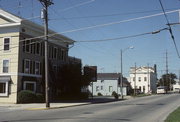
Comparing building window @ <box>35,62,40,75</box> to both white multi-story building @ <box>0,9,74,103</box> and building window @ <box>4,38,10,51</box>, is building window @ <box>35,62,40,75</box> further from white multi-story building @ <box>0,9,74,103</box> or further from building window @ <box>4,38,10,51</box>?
building window @ <box>4,38,10,51</box>

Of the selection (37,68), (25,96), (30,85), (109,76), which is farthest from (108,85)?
(25,96)

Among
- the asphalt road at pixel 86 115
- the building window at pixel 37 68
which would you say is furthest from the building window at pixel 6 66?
the asphalt road at pixel 86 115

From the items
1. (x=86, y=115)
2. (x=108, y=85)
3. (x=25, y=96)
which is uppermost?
(x=108, y=85)

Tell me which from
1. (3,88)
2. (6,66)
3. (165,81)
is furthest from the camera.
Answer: (165,81)

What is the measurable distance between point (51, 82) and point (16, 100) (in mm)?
7608

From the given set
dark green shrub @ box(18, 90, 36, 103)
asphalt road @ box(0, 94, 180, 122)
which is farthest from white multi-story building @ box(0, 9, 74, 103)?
asphalt road @ box(0, 94, 180, 122)

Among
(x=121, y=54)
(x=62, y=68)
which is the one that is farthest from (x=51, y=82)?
(x=121, y=54)

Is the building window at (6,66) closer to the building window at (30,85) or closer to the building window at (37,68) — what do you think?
the building window at (30,85)

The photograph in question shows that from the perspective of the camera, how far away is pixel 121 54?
52.4 m

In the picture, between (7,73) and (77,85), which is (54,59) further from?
(7,73)

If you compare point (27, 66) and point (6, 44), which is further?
point (27, 66)

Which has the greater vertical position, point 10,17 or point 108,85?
point 10,17

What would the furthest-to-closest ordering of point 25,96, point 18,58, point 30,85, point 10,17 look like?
point 30,85
point 10,17
point 18,58
point 25,96

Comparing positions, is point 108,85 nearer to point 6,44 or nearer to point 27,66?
point 27,66
